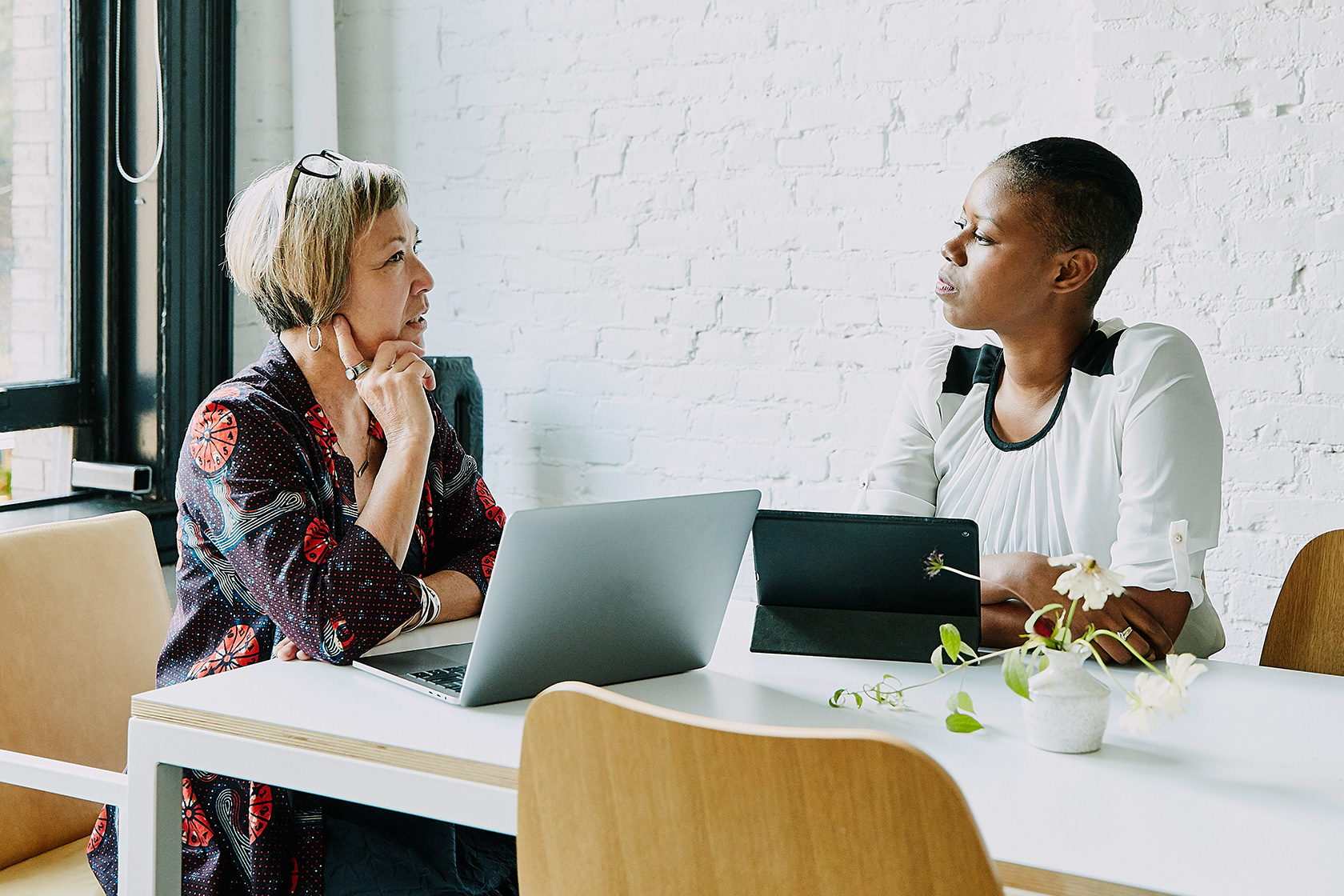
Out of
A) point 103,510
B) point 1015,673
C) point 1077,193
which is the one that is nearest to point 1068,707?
point 1015,673

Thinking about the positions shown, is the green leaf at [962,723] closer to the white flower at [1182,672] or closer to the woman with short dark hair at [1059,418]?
the white flower at [1182,672]

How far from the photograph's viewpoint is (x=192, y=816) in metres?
1.42

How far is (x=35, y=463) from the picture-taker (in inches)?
105

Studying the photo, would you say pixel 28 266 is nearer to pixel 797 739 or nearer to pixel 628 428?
pixel 628 428

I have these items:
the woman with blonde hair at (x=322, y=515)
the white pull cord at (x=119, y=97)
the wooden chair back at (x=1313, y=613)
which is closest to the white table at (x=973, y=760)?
the woman with blonde hair at (x=322, y=515)

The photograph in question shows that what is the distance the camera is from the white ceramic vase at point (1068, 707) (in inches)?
43.2

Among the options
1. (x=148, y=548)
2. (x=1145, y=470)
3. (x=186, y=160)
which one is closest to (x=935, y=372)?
(x=1145, y=470)

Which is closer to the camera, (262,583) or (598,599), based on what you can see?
(598,599)

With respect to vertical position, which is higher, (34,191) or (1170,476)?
(34,191)

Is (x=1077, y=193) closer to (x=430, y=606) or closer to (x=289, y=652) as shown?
(x=430, y=606)

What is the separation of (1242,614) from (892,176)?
1.09 meters

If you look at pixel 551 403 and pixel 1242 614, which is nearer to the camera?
pixel 1242 614

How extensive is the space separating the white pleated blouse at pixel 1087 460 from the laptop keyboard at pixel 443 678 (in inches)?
30.4

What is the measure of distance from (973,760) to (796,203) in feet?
5.88
